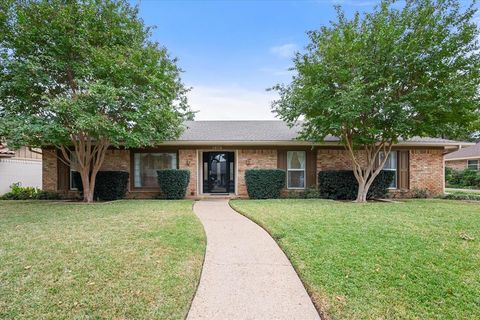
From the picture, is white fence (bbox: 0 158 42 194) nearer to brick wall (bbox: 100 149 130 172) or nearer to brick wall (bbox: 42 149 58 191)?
brick wall (bbox: 42 149 58 191)

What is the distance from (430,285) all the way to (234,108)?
21846mm

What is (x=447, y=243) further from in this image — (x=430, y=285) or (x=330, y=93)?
(x=330, y=93)

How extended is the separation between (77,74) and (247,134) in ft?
23.3

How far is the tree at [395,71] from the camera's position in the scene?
853 cm

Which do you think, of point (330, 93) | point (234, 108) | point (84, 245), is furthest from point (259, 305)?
point (234, 108)

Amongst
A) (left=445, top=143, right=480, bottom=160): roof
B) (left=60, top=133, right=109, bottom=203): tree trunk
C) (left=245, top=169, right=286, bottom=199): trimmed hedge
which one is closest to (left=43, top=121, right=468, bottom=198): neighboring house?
(left=245, top=169, right=286, bottom=199): trimmed hedge

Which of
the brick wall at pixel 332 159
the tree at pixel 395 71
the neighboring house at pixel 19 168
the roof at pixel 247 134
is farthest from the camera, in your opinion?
the neighboring house at pixel 19 168

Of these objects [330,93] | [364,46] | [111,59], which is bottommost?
[330,93]

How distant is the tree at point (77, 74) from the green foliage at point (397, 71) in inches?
213

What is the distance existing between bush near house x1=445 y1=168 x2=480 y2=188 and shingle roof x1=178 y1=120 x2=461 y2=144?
32.5 feet

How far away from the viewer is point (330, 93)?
9273 mm

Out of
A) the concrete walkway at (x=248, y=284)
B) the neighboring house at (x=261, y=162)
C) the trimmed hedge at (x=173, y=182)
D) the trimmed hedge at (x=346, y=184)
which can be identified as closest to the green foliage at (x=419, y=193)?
the neighboring house at (x=261, y=162)

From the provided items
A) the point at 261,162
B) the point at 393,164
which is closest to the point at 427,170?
the point at 393,164

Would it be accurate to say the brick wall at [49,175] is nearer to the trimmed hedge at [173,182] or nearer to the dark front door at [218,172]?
the trimmed hedge at [173,182]
